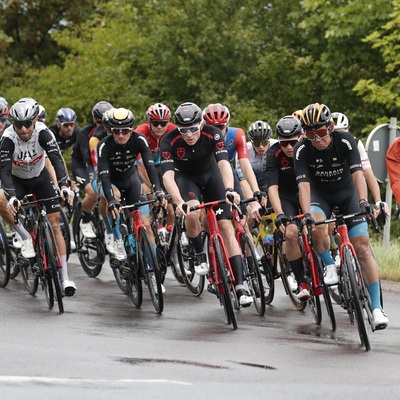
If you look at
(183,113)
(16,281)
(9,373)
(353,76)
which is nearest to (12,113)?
(183,113)

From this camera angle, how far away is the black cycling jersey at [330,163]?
11617 mm

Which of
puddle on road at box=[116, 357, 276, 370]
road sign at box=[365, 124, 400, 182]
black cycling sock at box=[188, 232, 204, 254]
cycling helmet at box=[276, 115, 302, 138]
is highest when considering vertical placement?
cycling helmet at box=[276, 115, 302, 138]

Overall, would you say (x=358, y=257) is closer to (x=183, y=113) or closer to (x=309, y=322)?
(x=309, y=322)

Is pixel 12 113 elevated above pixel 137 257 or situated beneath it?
elevated above

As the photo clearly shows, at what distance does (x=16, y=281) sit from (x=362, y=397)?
7863 mm

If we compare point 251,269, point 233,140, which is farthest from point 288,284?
point 233,140

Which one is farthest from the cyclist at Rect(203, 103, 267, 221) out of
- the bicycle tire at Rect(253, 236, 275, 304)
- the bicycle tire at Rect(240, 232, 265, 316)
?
the bicycle tire at Rect(240, 232, 265, 316)

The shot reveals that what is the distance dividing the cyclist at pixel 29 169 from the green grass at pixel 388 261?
175 inches

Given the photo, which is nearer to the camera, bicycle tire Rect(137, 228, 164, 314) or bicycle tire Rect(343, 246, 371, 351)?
bicycle tire Rect(343, 246, 371, 351)

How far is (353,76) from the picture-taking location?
102 feet

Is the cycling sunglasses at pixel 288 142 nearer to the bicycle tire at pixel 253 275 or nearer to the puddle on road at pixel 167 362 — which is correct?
the bicycle tire at pixel 253 275

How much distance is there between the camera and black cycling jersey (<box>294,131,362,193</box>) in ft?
38.1

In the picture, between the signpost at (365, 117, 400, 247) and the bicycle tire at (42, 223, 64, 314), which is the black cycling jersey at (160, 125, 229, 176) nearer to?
the bicycle tire at (42, 223, 64, 314)

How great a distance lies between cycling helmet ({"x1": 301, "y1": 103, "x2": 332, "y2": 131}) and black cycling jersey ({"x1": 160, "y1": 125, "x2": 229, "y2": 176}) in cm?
164
